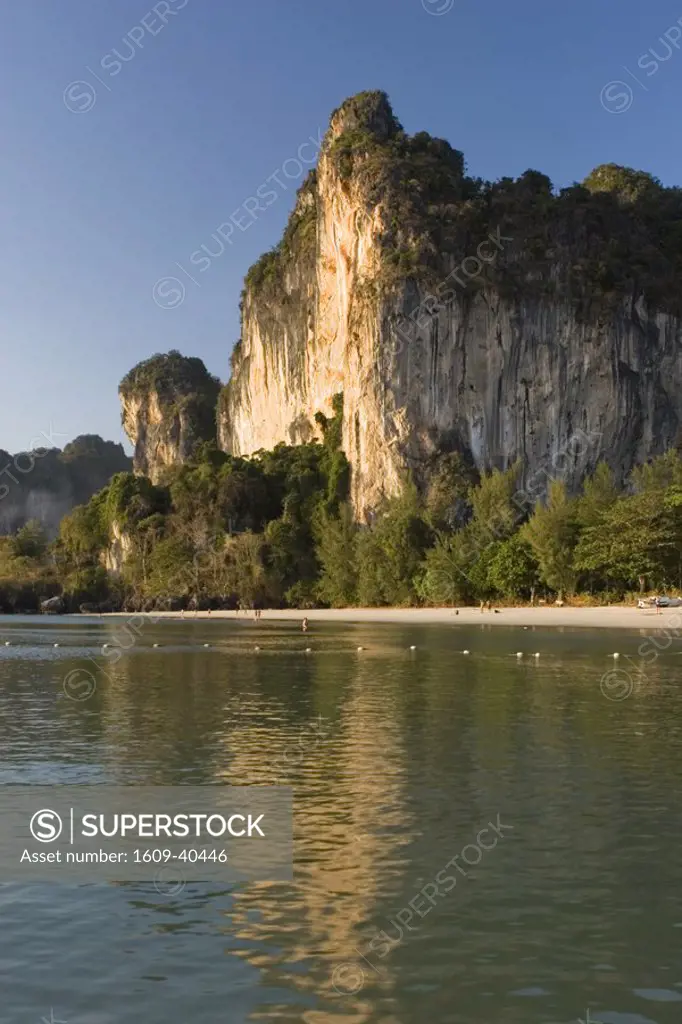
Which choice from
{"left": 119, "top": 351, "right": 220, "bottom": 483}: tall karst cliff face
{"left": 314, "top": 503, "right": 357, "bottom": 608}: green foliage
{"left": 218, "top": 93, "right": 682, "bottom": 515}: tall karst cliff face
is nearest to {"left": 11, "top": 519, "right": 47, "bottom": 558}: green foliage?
{"left": 119, "top": 351, "right": 220, "bottom": 483}: tall karst cliff face

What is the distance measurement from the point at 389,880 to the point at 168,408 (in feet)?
540

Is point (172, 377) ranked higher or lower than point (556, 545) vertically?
higher

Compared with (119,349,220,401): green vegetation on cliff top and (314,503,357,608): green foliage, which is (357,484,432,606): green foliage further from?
(119,349,220,401): green vegetation on cliff top

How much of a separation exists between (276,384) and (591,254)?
47764 mm

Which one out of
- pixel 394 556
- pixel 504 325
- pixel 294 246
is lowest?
pixel 394 556

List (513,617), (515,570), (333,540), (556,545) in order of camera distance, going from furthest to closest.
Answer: (333,540) → (515,570) → (556,545) → (513,617)

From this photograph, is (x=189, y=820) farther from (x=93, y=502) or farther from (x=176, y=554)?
(x=93, y=502)

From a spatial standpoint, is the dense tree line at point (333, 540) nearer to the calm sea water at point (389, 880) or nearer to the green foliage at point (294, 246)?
the green foliage at point (294, 246)

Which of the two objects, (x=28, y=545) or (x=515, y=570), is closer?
(x=515, y=570)

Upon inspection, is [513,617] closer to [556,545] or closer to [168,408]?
[556,545]

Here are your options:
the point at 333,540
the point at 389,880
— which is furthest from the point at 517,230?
the point at 389,880

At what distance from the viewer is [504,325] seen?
9406cm
